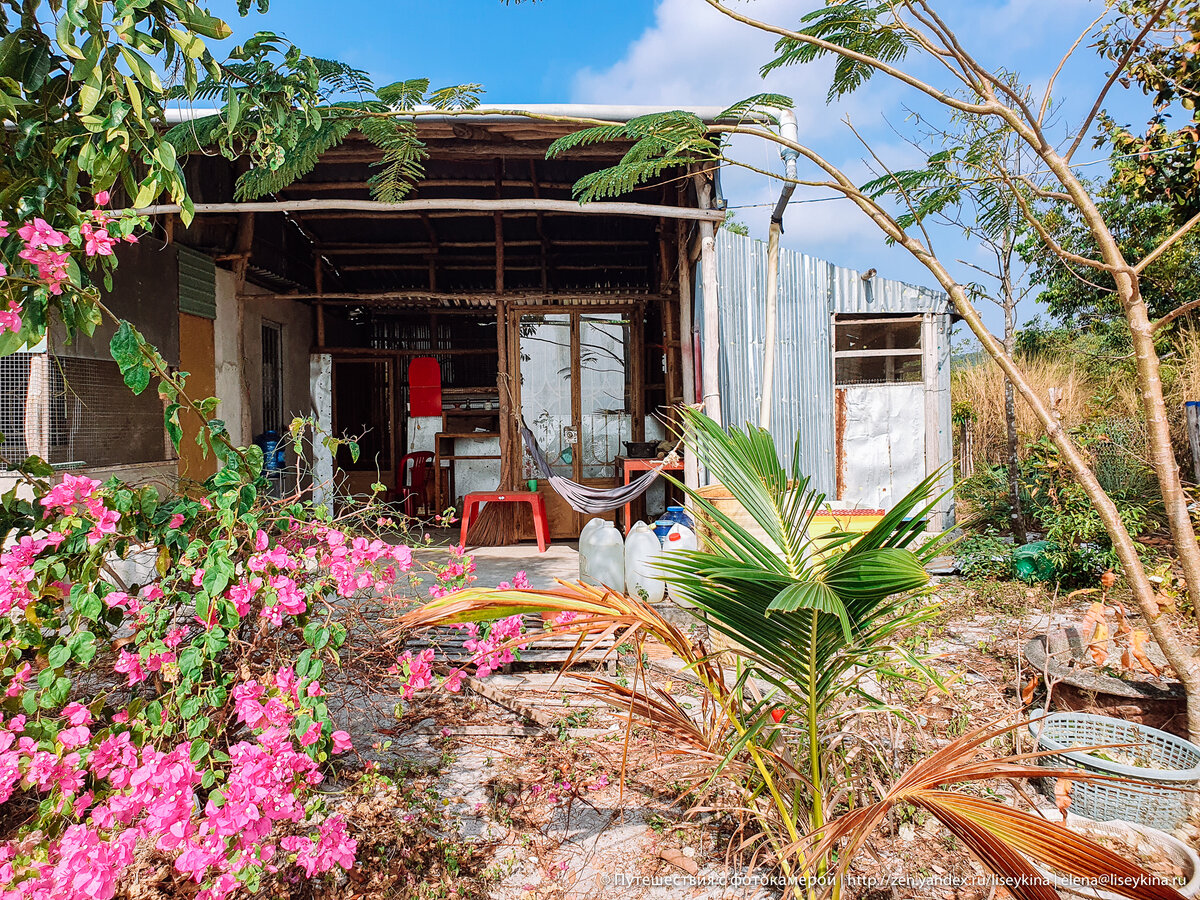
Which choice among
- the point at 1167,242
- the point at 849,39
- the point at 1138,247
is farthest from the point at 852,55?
the point at 1138,247

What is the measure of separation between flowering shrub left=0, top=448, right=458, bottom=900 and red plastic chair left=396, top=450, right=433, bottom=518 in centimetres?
585

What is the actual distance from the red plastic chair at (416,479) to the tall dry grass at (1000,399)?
20.0 ft

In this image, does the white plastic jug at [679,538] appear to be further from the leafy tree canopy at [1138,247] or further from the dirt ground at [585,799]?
the leafy tree canopy at [1138,247]

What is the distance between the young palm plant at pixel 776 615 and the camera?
1.27 metres

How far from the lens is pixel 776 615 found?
140 centimetres

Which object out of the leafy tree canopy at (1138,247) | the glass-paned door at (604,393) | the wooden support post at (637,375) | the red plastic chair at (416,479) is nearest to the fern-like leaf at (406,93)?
the glass-paned door at (604,393)

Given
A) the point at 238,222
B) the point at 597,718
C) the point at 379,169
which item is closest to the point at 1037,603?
the point at 597,718

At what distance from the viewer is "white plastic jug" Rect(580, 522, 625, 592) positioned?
4074 millimetres

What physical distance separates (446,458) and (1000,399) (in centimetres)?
660

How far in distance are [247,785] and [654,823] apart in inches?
48.2

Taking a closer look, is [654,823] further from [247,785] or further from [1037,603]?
[1037,603]

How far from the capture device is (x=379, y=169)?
583 centimetres

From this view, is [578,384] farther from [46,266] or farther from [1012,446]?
[46,266]

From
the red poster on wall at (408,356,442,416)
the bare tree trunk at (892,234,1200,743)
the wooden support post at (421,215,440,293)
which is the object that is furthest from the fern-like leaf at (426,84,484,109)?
the red poster on wall at (408,356,442,416)
